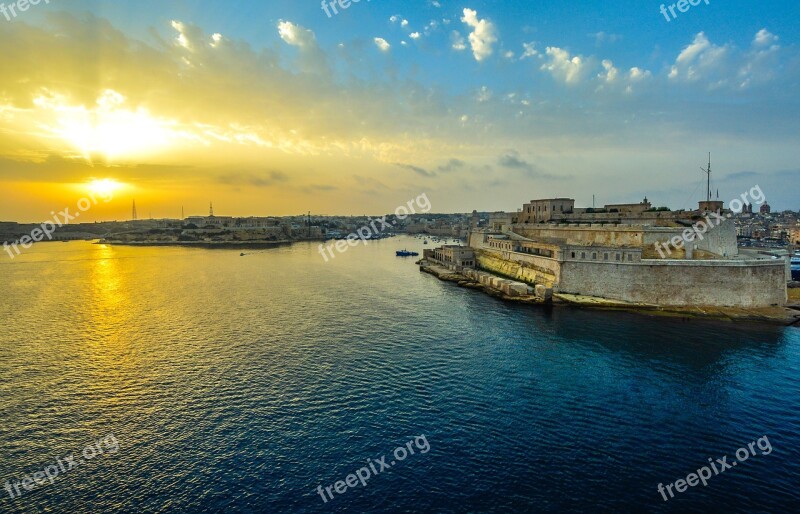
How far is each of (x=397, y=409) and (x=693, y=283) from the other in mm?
37161

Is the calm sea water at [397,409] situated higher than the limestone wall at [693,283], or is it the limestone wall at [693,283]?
the limestone wall at [693,283]

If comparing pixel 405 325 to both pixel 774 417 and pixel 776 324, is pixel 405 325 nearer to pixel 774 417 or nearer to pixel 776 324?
pixel 774 417

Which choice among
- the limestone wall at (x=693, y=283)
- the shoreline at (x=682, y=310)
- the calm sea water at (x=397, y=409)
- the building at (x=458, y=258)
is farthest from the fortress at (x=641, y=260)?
the calm sea water at (x=397, y=409)

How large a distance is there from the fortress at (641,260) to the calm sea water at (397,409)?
5.75 m

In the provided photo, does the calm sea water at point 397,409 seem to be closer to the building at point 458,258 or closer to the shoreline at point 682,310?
the shoreline at point 682,310

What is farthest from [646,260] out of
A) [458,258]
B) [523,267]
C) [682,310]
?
[458,258]

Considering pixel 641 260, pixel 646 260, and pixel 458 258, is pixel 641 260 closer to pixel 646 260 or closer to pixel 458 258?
pixel 646 260

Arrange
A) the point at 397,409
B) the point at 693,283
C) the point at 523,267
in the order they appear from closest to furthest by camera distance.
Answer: the point at 397,409, the point at 693,283, the point at 523,267

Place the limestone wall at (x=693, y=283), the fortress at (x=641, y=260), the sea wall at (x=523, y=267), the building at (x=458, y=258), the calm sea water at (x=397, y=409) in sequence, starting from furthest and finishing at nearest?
the building at (x=458, y=258) < the sea wall at (x=523, y=267) < the fortress at (x=641, y=260) < the limestone wall at (x=693, y=283) < the calm sea water at (x=397, y=409)

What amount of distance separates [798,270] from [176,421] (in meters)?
77.9

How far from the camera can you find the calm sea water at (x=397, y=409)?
48.6ft

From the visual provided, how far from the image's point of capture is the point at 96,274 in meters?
69.8

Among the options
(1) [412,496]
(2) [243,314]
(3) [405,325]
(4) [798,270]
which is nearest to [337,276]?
(2) [243,314]

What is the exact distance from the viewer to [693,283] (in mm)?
41062
